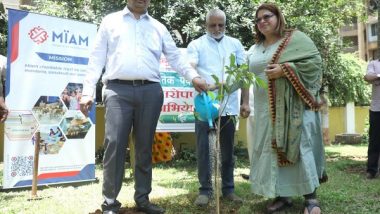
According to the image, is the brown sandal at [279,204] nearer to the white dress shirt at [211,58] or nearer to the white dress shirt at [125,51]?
the white dress shirt at [211,58]

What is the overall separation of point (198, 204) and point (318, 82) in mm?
1506

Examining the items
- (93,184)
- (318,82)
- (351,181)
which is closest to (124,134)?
(318,82)

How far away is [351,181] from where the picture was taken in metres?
5.31

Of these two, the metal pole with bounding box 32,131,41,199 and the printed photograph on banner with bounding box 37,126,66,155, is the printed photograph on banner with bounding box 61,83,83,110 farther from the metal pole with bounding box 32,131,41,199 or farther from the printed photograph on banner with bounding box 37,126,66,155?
the metal pole with bounding box 32,131,41,199

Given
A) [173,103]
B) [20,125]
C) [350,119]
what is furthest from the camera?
[350,119]

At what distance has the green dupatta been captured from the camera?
3330mm

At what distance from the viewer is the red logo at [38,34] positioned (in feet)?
15.7

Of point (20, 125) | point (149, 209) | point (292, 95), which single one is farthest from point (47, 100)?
point (292, 95)

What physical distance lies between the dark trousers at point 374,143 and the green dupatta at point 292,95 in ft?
8.53

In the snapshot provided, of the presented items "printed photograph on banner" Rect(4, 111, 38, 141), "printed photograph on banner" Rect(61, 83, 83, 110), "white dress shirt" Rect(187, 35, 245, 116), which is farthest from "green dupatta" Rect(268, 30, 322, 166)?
"printed photograph on banner" Rect(4, 111, 38, 141)

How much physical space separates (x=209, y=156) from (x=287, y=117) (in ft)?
3.06

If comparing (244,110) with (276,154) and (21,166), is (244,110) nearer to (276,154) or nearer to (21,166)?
(276,154)

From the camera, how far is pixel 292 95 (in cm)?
337

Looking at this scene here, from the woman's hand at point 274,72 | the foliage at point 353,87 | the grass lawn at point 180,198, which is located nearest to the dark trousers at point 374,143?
the grass lawn at point 180,198
